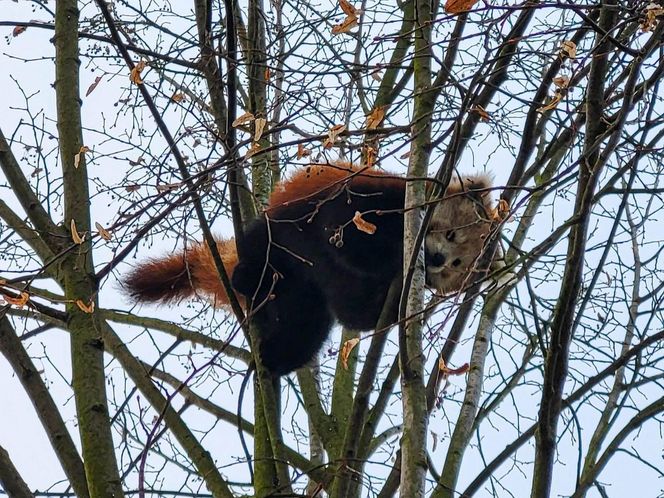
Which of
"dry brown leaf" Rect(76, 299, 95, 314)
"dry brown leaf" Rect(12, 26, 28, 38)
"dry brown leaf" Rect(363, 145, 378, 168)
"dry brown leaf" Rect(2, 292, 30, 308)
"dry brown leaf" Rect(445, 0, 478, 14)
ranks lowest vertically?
"dry brown leaf" Rect(2, 292, 30, 308)

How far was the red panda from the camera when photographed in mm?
5340

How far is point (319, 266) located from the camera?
18.4 feet

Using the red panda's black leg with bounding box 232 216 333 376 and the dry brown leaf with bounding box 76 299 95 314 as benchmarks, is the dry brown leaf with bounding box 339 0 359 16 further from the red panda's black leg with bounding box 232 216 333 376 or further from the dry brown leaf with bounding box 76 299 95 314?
the red panda's black leg with bounding box 232 216 333 376

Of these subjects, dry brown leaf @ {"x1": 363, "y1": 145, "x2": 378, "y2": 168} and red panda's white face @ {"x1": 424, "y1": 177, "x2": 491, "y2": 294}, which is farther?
red panda's white face @ {"x1": 424, "y1": 177, "x2": 491, "y2": 294}

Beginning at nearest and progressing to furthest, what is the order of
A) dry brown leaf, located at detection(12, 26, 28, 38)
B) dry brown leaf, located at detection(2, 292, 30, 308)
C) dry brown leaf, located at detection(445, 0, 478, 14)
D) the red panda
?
dry brown leaf, located at detection(445, 0, 478, 14), dry brown leaf, located at detection(2, 292, 30, 308), dry brown leaf, located at detection(12, 26, 28, 38), the red panda

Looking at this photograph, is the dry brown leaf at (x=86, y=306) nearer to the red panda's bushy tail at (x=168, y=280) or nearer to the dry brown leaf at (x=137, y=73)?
the dry brown leaf at (x=137, y=73)

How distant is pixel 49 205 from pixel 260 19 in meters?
1.79

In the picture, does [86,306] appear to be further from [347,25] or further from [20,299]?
[347,25]

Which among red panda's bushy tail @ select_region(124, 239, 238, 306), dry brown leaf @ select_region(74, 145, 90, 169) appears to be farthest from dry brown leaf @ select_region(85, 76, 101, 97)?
red panda's bushy tail @ select_region(124, 239, 238, 306)

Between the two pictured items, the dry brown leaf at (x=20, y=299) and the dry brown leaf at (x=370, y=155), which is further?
the dry brown leaf at (x=370, y=155)

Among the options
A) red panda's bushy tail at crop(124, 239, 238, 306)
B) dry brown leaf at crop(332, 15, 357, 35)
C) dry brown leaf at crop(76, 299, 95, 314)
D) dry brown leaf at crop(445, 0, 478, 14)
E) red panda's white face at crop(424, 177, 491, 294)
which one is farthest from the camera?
red panda's bushy tail at crop(124, 239, 238, 306)

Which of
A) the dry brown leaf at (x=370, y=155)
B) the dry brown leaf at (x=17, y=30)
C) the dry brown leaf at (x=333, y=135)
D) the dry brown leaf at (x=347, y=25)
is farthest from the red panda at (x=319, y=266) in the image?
the dry brown leaf at (x=347, y=25)

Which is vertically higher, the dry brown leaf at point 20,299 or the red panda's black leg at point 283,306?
the red panda's black leg at point 283,306

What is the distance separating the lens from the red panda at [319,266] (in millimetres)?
5340
